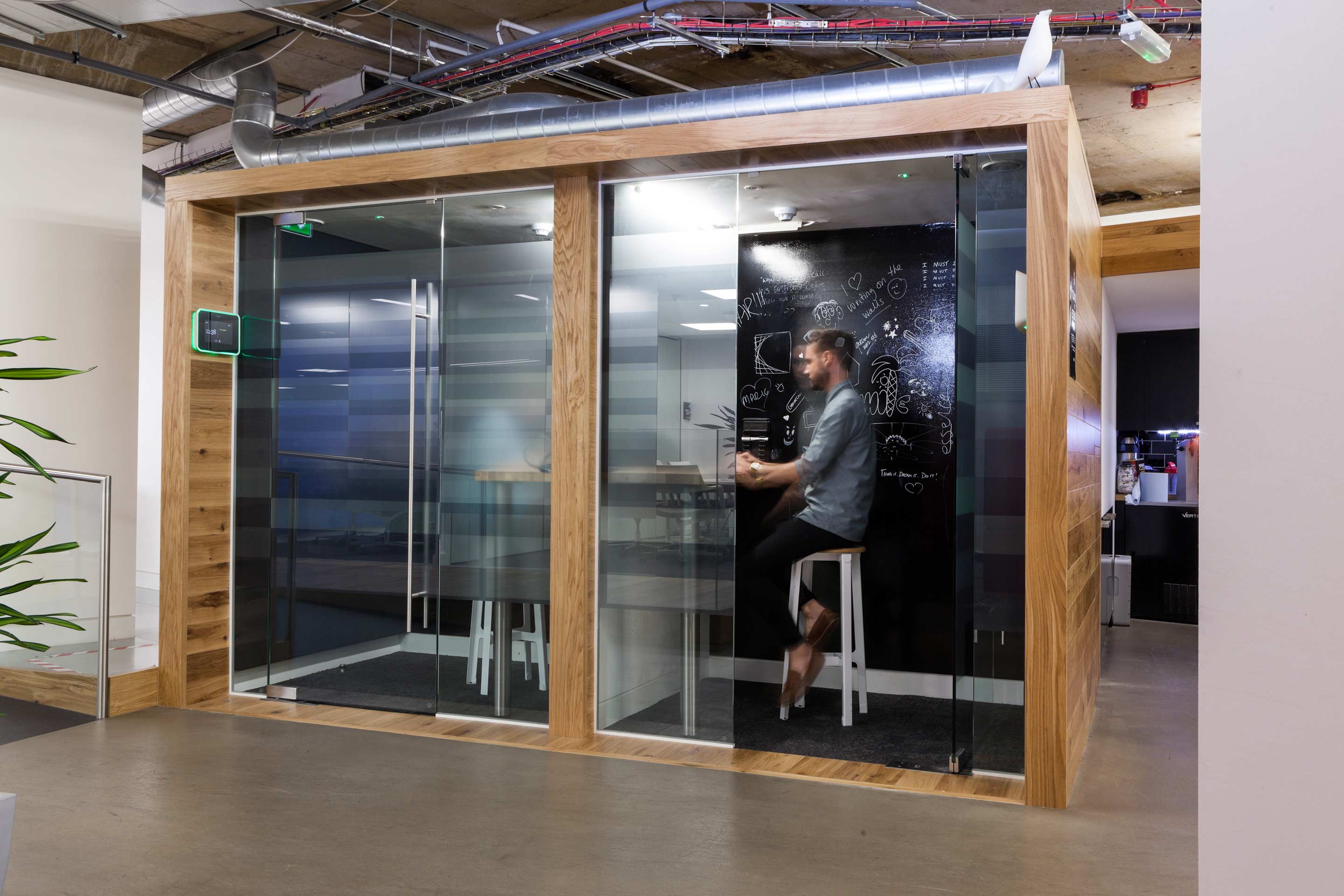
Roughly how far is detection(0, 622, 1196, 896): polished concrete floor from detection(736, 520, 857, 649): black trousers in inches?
28.5

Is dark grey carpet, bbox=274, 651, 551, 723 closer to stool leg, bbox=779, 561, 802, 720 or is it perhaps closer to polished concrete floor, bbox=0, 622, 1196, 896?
polished concrete floor, bbox=0, 622, 1196, 896

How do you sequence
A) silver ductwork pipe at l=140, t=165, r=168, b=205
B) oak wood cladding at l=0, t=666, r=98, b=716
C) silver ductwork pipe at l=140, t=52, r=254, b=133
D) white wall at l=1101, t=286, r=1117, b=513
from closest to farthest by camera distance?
1. oak wood cladding at l=0, t=666, r=98, b=716
2. silver ductwork pipe at l=140, t=52, r=254, b=133
3. silver ductwork pipe at l=140, t=165, r=168, b=205
4. white wall at l=1101, t=286, r=1117, b=513

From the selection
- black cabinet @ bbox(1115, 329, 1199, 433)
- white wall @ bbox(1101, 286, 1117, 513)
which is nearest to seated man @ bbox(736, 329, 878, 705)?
white wall @ bbox(1101, 286, 1117, 513)

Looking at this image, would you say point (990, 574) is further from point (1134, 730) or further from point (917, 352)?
point (1134, 730)

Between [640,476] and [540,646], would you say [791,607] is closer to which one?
[640,476]

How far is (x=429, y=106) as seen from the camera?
675cm

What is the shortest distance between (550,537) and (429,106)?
146 inches

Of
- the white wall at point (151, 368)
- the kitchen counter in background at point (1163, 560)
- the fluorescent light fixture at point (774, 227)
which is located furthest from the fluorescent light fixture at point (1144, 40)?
the white wall at point (151, 368)

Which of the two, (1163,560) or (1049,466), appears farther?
(1163,560)

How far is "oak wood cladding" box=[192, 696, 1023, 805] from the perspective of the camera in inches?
143

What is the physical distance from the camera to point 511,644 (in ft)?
14.4

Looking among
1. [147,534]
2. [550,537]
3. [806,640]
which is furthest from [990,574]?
[147,534]

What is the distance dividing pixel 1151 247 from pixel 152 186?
7237 millimetres

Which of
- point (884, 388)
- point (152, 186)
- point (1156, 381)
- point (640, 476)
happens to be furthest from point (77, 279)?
point (1156, 381)
